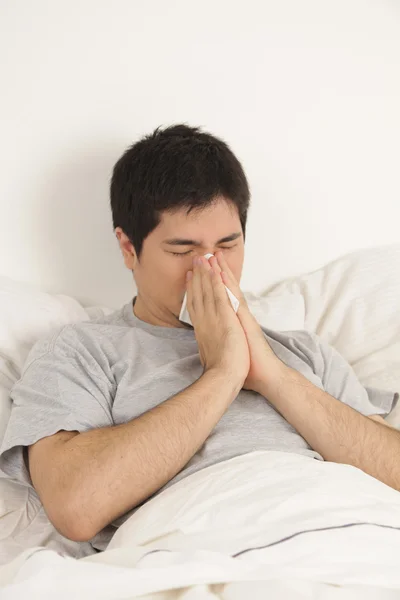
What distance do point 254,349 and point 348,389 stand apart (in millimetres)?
244

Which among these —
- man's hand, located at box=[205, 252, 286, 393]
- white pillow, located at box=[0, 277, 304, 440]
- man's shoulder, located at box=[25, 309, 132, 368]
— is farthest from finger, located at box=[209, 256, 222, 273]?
white pillow, located at box=[0, 277, 304, 440]

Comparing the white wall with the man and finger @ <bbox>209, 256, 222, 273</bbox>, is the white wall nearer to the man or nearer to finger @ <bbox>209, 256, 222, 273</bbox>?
the man

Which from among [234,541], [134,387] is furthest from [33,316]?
[234,541]

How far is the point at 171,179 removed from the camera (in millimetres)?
1485

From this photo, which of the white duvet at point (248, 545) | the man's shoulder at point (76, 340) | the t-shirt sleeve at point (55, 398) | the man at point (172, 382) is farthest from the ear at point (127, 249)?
the white duvet at point (248, 545)

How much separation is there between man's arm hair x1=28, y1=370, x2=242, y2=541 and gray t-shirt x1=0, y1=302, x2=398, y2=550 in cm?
4

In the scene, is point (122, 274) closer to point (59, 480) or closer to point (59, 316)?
point (59, 316)

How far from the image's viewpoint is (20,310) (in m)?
1.66

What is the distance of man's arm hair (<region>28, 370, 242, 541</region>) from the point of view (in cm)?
115

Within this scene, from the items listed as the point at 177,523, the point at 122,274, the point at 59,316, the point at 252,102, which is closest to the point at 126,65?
the point at 252,102

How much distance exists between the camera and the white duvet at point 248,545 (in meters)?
0.83

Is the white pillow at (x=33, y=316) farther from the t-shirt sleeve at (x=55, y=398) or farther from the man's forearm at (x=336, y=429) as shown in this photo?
the man's forearm at (x=336, y=429)

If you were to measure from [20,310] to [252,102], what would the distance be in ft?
2.81

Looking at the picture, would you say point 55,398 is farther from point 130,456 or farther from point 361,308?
point 361,308
